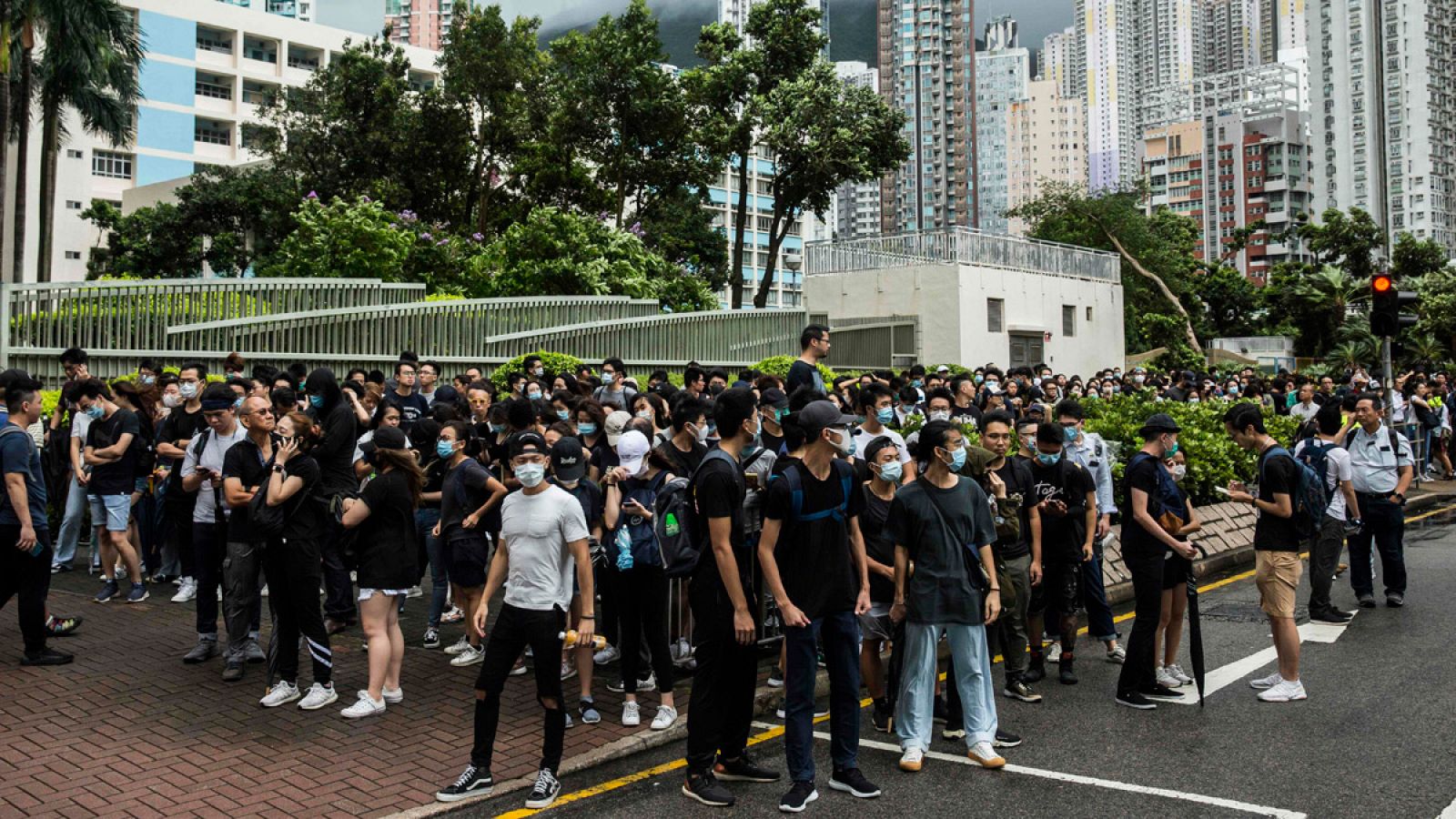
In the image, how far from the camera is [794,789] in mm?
5613

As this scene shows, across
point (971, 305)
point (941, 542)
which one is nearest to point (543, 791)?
point (941, 542)

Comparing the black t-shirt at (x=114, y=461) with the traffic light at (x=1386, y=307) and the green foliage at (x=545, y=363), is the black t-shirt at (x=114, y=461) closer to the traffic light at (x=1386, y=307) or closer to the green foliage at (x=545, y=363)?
the green foliage at (x=545, y=363)

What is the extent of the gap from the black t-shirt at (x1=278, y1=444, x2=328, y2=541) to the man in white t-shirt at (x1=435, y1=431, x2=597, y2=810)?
6.24ft

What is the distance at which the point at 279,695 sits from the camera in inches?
288

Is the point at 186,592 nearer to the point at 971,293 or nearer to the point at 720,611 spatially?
the point at 720,611

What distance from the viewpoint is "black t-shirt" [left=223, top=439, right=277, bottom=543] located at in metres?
7.58

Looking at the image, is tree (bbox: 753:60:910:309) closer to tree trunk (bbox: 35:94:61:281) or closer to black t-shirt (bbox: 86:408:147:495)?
tree trunk (bbox: 35:94:61:281)

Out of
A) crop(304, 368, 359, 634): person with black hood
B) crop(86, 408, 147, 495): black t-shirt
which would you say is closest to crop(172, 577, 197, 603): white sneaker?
crop(86, 408, 147, 495): black t-shirt

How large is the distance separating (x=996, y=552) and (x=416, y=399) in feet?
22.7

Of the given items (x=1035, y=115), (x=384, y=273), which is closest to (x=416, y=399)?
(x=384, y=273)

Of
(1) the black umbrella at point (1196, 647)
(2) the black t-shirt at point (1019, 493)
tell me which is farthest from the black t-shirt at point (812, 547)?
(1) the black umbrella at point (1196, 647)

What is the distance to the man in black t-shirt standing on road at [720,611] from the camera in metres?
5.61

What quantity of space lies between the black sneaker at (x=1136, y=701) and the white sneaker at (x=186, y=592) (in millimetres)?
7876

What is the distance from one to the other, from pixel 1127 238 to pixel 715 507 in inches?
1825
